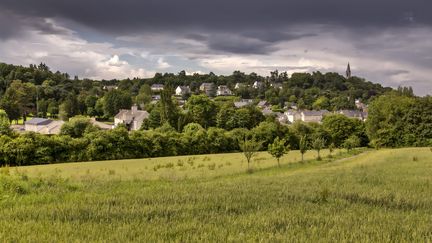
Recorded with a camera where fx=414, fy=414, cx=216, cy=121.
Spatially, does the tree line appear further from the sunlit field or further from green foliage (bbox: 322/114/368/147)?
the sunlit field

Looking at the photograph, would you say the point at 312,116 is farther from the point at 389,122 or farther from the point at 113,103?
the point at 113,103

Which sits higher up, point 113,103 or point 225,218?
point 225,218

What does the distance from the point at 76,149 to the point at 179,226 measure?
52.2 metres

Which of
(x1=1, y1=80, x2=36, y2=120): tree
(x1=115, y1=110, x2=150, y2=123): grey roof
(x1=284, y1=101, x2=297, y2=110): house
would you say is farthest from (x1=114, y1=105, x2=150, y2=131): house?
(x1=284, y1=101, x2=297, y2=110): house

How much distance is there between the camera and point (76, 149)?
57.0 metres

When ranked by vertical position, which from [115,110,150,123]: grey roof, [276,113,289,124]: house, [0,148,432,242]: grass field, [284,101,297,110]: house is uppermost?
[0,148,432,242]: grass field

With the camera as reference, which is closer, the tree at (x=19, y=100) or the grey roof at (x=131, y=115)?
the grey roof at (x=131, y=115)

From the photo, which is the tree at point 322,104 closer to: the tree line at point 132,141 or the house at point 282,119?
the house at point 282,119

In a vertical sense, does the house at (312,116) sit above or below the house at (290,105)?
below

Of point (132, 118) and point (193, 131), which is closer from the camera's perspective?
point (193, 131)

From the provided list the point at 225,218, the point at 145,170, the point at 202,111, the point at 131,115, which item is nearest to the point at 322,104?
the point at 202,111

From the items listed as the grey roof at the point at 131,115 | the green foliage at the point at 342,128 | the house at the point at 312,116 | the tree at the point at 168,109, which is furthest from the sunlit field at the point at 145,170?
the house at the point at 312,116

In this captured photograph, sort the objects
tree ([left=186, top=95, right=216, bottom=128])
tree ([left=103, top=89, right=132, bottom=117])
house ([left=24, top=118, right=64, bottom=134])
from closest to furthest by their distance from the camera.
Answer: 1. house ([left=24, top=118, right=64, bottom=134])
2. tree ([left=186, top=95, right=216, bottom=128])
3. tree ([left=103, top=89, right=132, bottom=117])

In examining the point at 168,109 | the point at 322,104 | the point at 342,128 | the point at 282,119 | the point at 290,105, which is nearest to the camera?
the point at 342,128
